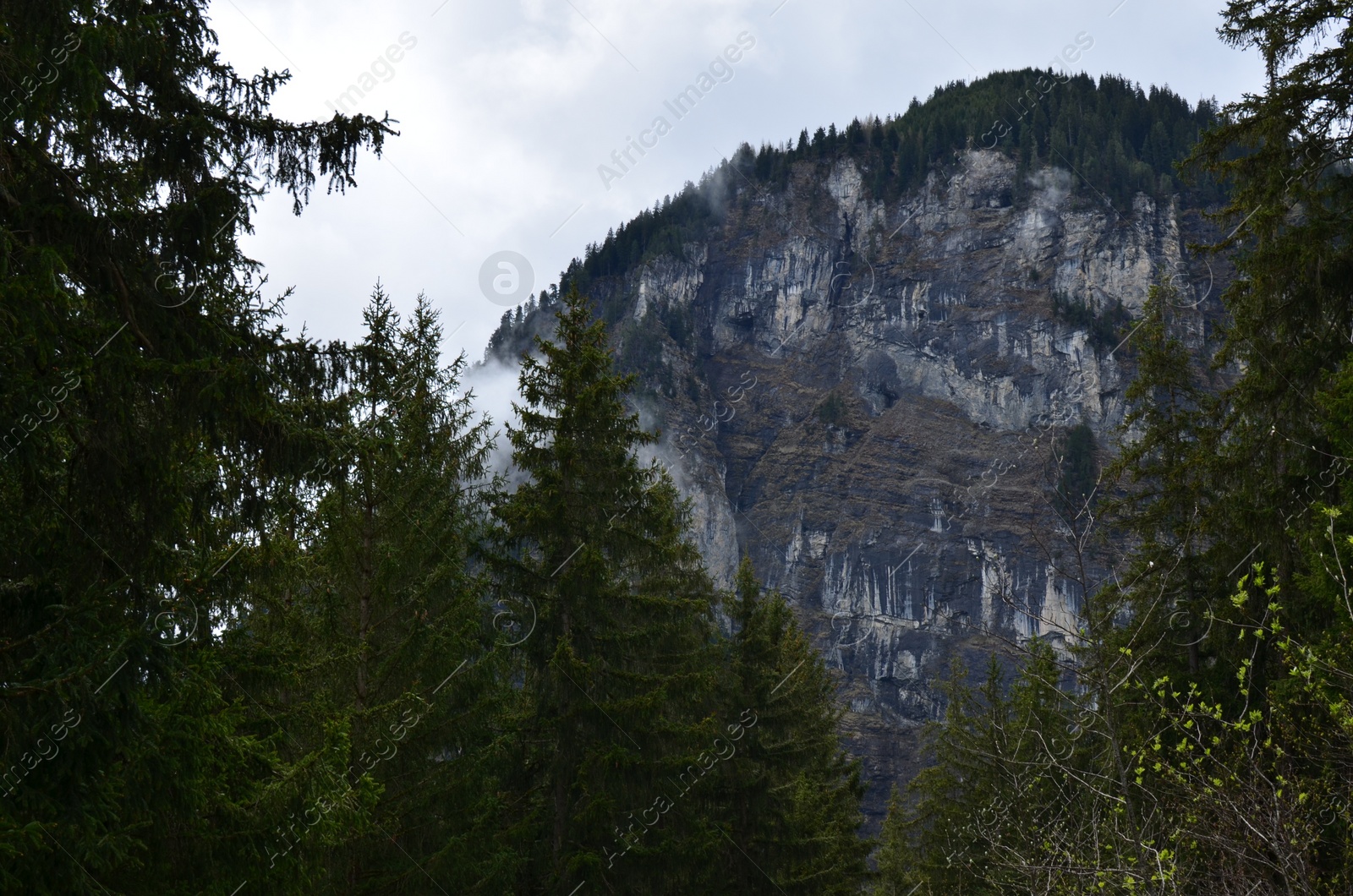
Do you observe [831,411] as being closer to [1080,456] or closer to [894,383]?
[894,383]

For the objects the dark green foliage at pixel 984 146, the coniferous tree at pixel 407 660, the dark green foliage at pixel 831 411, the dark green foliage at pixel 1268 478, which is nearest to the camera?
the dark green foliage at pixel 1268 478

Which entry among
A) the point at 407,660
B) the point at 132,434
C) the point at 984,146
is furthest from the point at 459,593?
the point at 984,146

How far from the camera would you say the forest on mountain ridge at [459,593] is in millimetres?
5180

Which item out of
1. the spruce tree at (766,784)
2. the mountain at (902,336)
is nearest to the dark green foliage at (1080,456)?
the mountain at (902,336)

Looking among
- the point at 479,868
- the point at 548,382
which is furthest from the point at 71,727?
the point at 548,382

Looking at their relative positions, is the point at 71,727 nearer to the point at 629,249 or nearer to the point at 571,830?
the point at 571,830

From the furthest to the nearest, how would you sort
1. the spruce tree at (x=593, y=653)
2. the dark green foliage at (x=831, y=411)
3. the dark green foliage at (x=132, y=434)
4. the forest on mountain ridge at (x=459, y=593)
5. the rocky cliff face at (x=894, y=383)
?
the dark green foliage at (x=831, y=411) < the rocky cliff face at (x=894, y=383) < the spruce tree at (x=593, y=653) < the forest on mountain ridge at (x=459, y=593) < the dark green foliage at (x=132, y=434)

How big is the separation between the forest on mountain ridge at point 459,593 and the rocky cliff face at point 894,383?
8368 centimetres

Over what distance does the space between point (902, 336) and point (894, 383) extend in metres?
6.75

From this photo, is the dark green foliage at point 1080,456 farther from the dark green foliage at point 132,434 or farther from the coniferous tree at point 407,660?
the dark green foliage at point 132,434

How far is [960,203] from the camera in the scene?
5576 inches

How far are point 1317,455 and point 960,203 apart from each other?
139m

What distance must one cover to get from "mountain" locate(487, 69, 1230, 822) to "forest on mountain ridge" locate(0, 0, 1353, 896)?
261ft

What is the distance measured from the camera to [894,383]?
12694 cm
